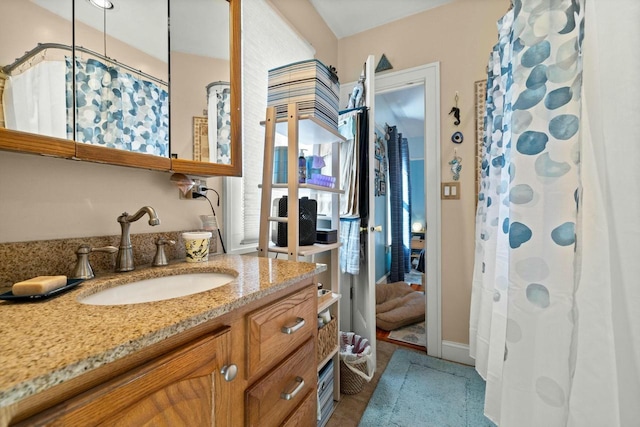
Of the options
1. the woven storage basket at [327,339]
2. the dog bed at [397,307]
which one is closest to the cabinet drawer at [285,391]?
the woven storage basket at [327,339]

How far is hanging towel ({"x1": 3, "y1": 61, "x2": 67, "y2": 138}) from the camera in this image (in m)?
0.62

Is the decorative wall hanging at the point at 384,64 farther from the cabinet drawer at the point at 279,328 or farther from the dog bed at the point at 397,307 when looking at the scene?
the dog bed at the point at 397,307

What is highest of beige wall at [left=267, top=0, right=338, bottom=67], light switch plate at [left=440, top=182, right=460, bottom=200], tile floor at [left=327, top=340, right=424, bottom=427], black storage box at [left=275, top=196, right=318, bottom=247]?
beige wall at [left=267, top=0, right=338, bottom=67]

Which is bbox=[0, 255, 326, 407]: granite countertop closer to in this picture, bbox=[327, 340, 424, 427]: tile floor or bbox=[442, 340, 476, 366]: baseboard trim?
bbox=[327, 340, 424, 427]: tile floor

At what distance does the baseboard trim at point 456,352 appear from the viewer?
1.87m

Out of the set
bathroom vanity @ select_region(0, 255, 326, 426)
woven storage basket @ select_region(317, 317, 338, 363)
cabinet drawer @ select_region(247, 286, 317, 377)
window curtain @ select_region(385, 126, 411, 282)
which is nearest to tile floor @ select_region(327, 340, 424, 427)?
woven storage basket @ select_region(317, 317, 338, 363)

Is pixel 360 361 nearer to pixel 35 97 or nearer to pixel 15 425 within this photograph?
pixel 15 425

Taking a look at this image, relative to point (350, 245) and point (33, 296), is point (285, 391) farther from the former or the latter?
point (350, 245)

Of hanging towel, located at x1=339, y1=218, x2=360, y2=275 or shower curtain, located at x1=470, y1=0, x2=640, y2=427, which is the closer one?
shower curtain, located at x1=470, y1=0, x2=640, y2=427

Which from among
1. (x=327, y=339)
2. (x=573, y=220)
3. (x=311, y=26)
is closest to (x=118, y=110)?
(x=327, y=339)

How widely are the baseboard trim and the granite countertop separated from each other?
1772 mm

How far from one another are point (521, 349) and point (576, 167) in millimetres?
549

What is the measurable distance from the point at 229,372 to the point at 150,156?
722mm

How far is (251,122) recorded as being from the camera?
136 centimetres
